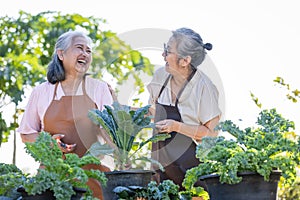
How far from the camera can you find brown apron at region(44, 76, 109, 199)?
362 centimetres

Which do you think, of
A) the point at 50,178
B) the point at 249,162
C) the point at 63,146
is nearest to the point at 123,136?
the point at 50,178

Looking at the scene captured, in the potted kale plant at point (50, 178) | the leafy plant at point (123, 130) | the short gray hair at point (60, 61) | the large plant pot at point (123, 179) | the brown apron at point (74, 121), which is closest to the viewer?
the potted kale plant at point (50, 178)

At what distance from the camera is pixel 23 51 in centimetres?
1065

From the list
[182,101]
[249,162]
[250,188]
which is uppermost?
[182,101]

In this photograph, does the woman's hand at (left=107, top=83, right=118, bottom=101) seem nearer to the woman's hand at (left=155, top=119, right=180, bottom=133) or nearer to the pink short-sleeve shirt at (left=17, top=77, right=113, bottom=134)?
the pink short-sleeve shirt at (left=17, top=77, right=113, bottom=134)

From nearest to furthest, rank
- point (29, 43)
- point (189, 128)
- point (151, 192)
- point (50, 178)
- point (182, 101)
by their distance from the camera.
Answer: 1. point (50, 178)
2. point (151, 192)
3. point (189, 128)
4. point (182, 101)
5. point (29, 43)

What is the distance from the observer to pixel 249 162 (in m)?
2.59

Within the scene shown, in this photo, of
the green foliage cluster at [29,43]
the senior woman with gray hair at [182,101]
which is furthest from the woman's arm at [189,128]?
the green foliage cluster at [29,43]

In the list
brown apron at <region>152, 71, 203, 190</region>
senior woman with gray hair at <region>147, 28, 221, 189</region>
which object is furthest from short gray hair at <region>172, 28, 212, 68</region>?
brown apron at <region>152, 71, 203, 190</region>

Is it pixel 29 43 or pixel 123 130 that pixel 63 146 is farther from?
pixel 29 43

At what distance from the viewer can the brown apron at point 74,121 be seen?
3.62m

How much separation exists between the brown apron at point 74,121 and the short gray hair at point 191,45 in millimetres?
594

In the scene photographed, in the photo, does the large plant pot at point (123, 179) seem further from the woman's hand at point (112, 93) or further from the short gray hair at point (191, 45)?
the short gray hair at point (191, 45)

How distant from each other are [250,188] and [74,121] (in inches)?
54.5
